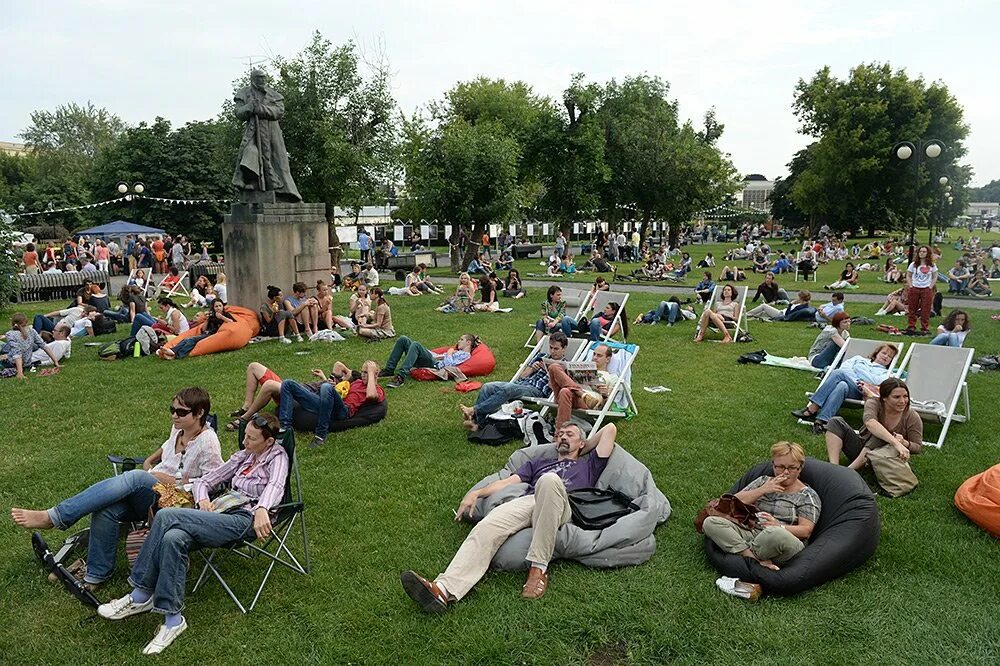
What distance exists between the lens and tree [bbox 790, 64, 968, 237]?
43688mm

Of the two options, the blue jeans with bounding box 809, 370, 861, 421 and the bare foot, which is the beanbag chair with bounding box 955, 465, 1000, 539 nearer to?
the blue jeans with bounding box 809, 370, 861, 421

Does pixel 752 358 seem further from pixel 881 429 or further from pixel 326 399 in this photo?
pixel 326 399

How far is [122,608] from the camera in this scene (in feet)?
13.4

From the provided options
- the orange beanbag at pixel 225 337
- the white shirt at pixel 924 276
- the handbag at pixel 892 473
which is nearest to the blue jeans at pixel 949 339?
the white shirt at pixel 924 276

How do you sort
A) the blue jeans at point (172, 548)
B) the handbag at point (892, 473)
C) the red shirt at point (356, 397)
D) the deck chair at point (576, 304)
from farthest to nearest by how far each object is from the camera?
1. the deck chair at point (576, 304)
2. the red shirt at point (356, 397)
3. the handbag at point (892, 473)
4. the blue jeans at point (172, 548)

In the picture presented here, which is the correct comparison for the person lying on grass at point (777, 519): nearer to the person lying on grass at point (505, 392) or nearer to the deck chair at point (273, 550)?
the deck chair at point (273, 550)

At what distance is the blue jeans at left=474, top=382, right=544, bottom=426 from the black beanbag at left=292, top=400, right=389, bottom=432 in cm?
108

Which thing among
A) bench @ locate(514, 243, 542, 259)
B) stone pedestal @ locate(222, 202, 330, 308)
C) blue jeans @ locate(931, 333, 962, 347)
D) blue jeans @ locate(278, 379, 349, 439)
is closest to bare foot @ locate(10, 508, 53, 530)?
blue jeans @ locate(278, 379, 349, 439)

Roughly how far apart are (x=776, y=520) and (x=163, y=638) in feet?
12.0

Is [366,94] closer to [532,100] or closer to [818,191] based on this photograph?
[532,100]

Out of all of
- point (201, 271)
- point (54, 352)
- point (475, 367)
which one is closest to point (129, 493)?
point (475, 367)

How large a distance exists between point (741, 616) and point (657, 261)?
2162cm

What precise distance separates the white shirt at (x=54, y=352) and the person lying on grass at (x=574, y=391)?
8.08m

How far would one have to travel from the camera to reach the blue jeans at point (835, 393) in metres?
7.28
